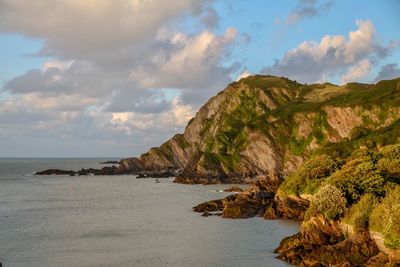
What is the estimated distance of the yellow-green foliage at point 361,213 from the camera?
53688 mm

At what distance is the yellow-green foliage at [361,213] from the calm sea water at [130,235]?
9.18 meters

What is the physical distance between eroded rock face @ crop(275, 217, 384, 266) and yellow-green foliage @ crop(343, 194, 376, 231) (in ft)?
4.25

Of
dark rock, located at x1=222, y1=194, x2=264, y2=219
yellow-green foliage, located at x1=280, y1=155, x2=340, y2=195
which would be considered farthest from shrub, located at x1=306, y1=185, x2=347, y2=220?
dark rock, located at x1=222, y1=194, x2=264, y2=219

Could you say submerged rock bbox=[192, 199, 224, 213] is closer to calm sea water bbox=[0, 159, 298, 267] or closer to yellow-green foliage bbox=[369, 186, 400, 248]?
calm sea water bbox=[0, 159, 298, 267]

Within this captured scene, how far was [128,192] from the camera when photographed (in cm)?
14912

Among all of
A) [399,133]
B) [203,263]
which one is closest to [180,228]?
[203,263]

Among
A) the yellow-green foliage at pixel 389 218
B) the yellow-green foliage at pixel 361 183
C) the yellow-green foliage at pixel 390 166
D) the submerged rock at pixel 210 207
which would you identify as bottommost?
the submerged rock at pixel 210 207

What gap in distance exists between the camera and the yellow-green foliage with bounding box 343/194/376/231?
2114 inches

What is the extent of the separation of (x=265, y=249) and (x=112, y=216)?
140 ft

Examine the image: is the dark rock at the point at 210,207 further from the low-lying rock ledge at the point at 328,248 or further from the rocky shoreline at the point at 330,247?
the low-lying rock ledge at the point at 328,248

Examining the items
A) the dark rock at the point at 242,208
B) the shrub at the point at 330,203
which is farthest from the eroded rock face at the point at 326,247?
the dark rock at the point at 242,208

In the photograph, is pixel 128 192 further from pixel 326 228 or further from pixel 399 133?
pixel 326 228

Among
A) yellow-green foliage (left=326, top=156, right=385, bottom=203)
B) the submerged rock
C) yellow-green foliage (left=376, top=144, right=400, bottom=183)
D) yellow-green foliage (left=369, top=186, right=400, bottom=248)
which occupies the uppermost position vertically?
yellow-green foliage (left=376, top=144, right=400, bottom=183)

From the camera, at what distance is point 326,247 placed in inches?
2078
